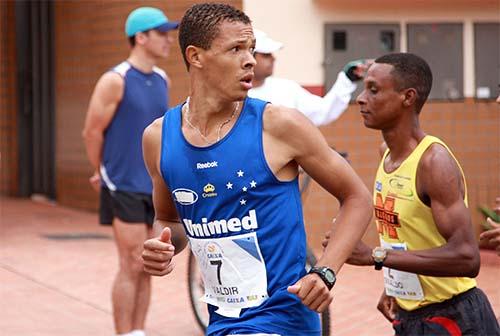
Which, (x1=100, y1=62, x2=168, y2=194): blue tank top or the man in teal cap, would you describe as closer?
the man in teal cap

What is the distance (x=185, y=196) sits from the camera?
4340 millimetres

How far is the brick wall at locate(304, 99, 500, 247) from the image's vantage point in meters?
11.4

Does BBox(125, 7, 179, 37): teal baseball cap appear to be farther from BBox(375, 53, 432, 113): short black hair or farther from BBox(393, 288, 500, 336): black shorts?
BBox(393, 288, 500, 336): black shorts

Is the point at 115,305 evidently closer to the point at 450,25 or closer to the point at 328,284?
the point at 328,284

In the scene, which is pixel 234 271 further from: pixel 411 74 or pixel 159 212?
pixel 411 74

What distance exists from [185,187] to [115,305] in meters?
3.57

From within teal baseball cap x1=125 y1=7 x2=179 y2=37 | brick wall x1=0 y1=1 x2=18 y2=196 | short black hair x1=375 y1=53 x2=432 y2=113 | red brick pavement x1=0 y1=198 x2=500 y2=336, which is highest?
teal baseball cap x1=125 y1=7 x2=179 y2=37

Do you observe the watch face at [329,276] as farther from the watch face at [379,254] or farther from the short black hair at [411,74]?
the short black hair at [411,74]

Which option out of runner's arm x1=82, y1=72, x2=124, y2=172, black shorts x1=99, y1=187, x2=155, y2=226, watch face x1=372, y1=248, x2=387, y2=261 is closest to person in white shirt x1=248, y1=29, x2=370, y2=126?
runner's arm x1=82, y1=72, x2=124, y2=172

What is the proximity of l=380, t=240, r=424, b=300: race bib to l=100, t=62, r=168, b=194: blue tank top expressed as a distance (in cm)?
314

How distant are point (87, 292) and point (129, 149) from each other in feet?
8.03

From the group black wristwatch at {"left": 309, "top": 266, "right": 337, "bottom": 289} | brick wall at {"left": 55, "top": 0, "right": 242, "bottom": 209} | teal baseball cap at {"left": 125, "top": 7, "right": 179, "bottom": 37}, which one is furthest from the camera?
brick wall at {"left": 55, "top": 0, "right": 242, "bottom": 209}

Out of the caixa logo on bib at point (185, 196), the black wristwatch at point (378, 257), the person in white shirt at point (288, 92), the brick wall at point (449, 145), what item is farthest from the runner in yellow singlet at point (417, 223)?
the brick wall at point (449, 145)

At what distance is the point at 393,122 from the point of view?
17.0ft
